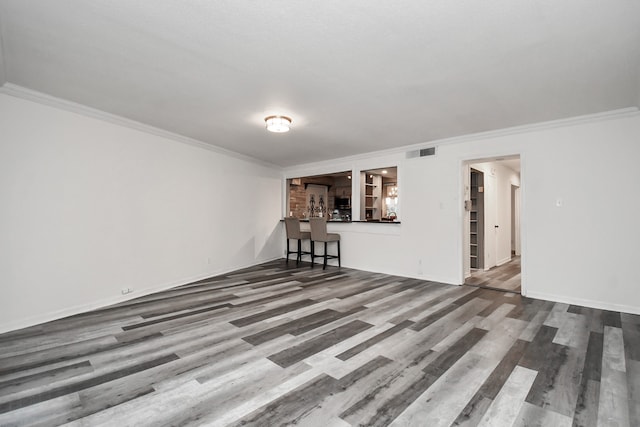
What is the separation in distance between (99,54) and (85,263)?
95.7 inches

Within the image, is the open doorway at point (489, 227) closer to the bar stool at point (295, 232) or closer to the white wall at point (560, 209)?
the white wall at point (560, 209)

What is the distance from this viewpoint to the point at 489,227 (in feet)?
20.6

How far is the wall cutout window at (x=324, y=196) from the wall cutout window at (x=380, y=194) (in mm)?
1126

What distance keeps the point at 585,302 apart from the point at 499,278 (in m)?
1.58

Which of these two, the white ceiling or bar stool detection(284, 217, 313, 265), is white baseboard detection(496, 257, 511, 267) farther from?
bar stool detection(284, 217, 313, 265)

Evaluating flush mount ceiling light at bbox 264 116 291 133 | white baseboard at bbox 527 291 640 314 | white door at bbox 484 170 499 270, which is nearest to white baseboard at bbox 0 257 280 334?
flush mount ceiling light at bbox 264 116 291 133

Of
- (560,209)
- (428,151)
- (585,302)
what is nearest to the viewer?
(585,302)

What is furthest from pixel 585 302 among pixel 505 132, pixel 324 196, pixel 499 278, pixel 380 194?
pixel 324 196

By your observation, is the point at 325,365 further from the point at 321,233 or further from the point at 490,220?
the point at 490,220

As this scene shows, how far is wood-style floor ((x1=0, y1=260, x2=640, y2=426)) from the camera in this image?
1.69 metres

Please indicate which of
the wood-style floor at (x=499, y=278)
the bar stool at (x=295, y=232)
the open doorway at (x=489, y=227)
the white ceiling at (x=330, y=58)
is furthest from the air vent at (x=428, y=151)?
the bar stool at (x=295, y=232)

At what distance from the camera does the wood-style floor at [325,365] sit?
1.69 m

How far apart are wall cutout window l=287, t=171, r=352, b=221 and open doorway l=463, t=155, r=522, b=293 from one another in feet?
14.0

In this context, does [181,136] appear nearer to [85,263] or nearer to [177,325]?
[85,263]
